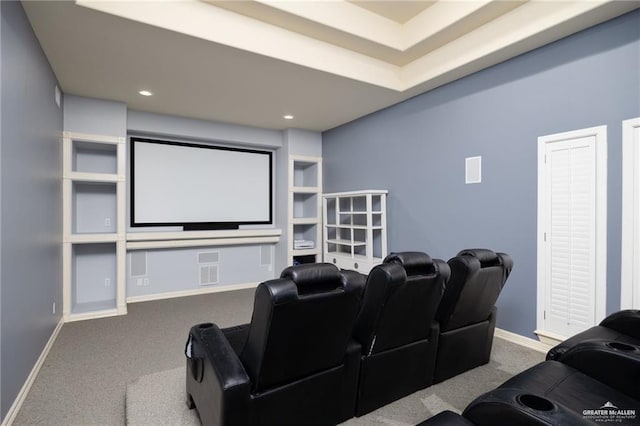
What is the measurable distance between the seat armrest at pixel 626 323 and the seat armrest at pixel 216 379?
2199 mm

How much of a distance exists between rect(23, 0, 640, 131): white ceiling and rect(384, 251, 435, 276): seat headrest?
2.29m

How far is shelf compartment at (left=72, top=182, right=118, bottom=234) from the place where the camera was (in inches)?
174

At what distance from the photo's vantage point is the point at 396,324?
6.28 ft

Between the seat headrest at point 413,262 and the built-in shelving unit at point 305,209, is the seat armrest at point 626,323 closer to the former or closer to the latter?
the seat headrest at point 413,262

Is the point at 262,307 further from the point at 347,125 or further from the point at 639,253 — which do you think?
the point at 347,125

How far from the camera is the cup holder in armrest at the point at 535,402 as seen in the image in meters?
0.99

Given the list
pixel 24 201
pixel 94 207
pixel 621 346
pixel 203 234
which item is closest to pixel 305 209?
pixel 203 234

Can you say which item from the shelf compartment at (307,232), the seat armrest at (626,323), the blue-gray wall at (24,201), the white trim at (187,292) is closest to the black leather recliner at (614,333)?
the seat armrest at (626,323)

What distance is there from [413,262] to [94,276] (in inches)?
181

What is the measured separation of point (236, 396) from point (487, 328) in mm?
2061

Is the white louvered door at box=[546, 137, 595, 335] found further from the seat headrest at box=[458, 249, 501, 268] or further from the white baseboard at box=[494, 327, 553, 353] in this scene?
the seat headrest at box=[458, 249, 501, 268]

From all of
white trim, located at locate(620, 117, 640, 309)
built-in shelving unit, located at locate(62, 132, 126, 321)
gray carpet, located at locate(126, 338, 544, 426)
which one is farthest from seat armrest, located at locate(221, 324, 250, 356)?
white trim, located at locate(620, 117, 640, 309)

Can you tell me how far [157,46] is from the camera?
2.86 m

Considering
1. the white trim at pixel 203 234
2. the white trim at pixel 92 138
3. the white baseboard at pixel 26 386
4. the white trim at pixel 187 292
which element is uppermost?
the white trim at pixel 92 138
